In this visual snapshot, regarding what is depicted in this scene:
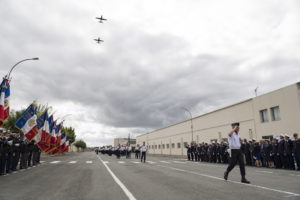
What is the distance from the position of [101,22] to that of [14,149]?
19877 mm

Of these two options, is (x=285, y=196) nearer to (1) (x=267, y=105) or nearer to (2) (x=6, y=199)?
(2) (x=6, y=199)

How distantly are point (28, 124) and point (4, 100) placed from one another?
3.51 m

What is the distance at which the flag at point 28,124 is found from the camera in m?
18.9

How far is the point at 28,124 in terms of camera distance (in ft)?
63.2

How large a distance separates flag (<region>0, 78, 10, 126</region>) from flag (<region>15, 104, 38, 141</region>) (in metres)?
2.76

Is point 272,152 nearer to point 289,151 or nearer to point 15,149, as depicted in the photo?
point 289,151

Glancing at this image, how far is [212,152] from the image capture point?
26.8m

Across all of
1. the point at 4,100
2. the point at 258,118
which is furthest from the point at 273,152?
the point at 4,100

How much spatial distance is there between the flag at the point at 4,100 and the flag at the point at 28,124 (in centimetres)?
276

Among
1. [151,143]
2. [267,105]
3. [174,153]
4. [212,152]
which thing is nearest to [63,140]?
[174,153]

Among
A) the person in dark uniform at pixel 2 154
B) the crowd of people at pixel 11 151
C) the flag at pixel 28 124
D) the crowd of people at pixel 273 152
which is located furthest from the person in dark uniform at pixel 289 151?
the flag at pixel 28 124

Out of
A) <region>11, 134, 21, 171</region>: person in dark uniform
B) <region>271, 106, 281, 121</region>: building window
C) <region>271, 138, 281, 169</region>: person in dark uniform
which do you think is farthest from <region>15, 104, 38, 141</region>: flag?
<region>271, 106, 281, 121</region>: building window

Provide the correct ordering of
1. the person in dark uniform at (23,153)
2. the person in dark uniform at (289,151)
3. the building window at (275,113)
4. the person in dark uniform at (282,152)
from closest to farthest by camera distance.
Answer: the person in dark uniform at (23,153), the person in dark uniform at (289,151), the person in dark uniform at (282,152), the building window at (275,113)

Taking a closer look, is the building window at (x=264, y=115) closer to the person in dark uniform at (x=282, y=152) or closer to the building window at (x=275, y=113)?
the building window at (x=275, y=113)
